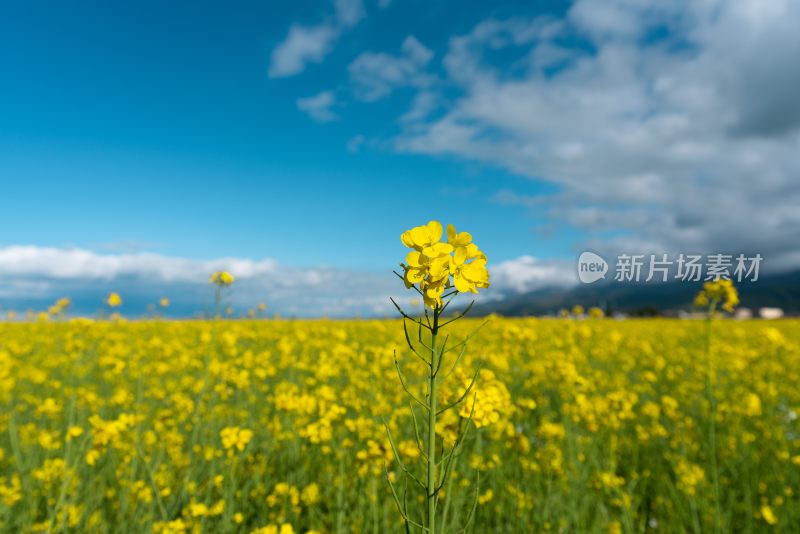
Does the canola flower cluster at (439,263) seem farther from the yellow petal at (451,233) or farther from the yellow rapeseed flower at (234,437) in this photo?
the yellow rapeseed flower at (234,437)

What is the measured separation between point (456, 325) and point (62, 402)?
402 inches

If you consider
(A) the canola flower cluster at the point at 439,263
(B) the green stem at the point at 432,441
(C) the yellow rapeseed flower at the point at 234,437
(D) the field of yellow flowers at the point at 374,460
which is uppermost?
(A) the canola flower cluster at the point at 439,263

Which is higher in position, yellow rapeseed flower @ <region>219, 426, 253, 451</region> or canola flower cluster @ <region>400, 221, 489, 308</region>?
canola flower cluster @ <region>400, 221, 489, 308</region>

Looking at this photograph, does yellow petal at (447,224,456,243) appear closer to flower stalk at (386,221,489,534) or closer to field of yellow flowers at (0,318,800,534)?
flower stalk at (386,221,489,534)

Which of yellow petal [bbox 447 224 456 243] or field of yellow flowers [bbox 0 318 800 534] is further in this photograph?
field of yellow flowers [bbox 0 318 800 534]

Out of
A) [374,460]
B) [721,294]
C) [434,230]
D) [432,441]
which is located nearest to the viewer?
[432,441]

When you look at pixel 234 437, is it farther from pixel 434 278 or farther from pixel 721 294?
pixel 721 294

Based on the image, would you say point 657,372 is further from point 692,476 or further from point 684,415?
point 692,476

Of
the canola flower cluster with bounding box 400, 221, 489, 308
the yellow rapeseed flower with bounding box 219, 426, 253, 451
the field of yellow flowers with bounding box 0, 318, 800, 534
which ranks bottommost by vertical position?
the field of yellow flowers with bounding box 0, 318, 800, 534

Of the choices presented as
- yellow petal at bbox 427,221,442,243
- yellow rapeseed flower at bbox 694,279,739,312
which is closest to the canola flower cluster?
yellow petal at bbox 427,221,442,243

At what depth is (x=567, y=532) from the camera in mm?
3186

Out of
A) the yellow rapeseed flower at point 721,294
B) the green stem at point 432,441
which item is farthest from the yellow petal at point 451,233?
the yellow rapeseed flower at point 721,294

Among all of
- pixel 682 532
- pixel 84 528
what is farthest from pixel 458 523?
pixel 84 528

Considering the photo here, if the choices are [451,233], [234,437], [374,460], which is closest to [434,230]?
[451,233]
